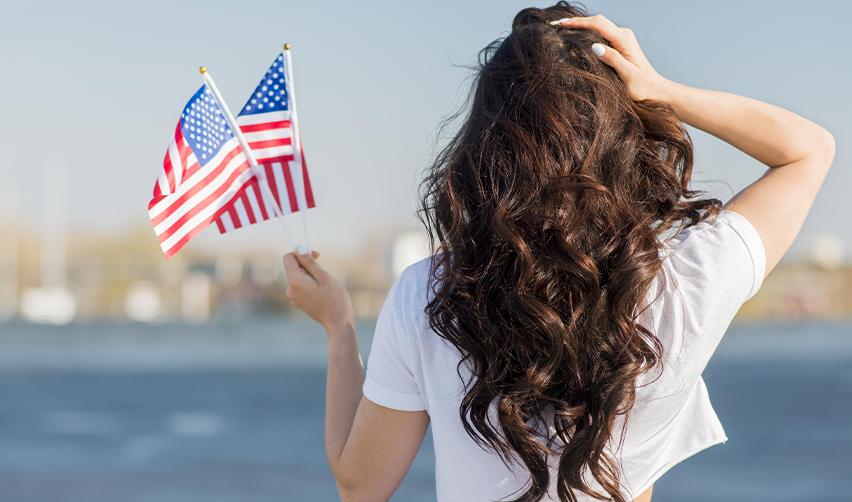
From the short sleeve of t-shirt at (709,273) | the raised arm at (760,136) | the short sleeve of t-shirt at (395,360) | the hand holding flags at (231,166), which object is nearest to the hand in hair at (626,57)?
the raised arm at (760,136)

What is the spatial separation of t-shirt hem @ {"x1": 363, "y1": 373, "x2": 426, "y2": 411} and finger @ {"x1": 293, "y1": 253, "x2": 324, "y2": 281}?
12.8 inches

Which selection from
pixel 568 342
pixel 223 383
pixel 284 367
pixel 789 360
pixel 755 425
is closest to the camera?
pixel 568 342

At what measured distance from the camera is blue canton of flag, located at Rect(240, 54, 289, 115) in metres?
2.17

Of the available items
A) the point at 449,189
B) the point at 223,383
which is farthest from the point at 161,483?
the point at 223,383

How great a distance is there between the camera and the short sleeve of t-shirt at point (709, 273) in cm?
153

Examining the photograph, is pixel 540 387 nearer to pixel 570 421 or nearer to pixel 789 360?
pixel 570 421

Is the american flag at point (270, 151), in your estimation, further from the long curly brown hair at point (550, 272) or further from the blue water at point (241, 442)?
the blue water at point (241, 442)

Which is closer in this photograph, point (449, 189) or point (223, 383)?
point (449, 189)

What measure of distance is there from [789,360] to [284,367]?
2658cm

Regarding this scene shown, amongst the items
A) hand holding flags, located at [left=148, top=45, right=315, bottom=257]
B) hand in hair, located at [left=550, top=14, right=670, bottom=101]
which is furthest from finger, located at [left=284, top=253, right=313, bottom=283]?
hand in hair, located at [left=550, top=14, right=670, bottom=101]

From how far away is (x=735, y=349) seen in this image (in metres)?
66.9

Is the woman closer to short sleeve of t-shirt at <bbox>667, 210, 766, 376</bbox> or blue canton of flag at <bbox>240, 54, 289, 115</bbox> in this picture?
short sleeve of t-shirt at <bbox>667, 210, 766, 376</bbox>

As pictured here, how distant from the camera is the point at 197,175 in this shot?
2084 millimetres

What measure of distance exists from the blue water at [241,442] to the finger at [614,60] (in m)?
11.5
